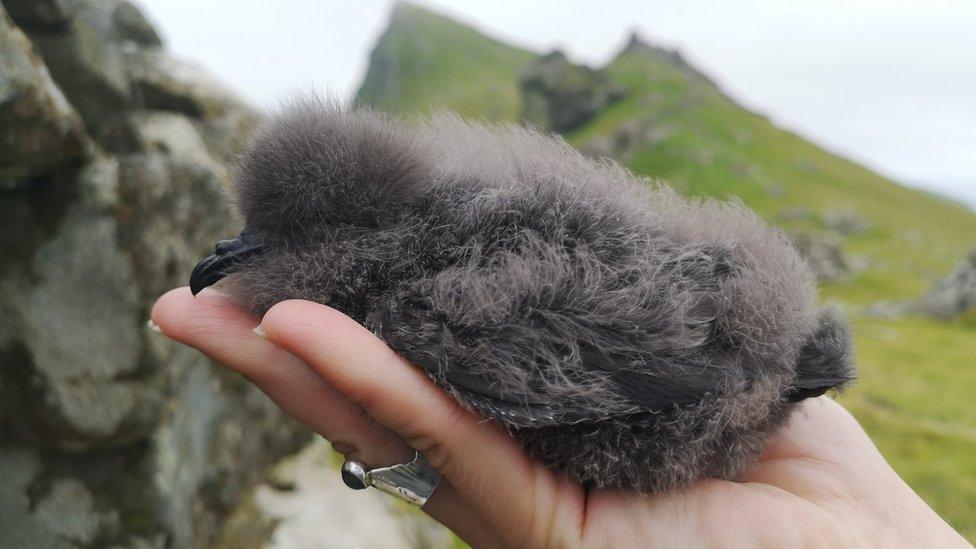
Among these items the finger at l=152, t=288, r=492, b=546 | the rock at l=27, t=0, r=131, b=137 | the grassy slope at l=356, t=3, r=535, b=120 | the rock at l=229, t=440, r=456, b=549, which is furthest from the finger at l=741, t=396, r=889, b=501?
the grassy slope at l=356, t=3, r=535, b=120

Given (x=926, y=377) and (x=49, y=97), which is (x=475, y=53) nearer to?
(x=926, y=377)

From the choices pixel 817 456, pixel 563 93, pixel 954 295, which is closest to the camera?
pixel 817 456

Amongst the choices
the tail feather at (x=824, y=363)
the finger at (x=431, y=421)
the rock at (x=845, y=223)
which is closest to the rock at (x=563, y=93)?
the rock at (x=845, y=223)

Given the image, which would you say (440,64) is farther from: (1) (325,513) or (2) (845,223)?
(1) (325,513)

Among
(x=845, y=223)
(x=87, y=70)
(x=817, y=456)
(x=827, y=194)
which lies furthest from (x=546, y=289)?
(x=827, y=194)

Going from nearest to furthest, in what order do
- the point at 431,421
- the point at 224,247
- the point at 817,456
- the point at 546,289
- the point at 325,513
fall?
the point at 431,421 < the point at 546,289 < the point at 224,247 < the point at 817,456 < the point at 325,513

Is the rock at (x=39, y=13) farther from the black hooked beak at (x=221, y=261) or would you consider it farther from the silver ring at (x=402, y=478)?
the silver ring at (x=402, y=478)

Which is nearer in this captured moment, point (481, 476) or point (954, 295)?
point (481, 476)
